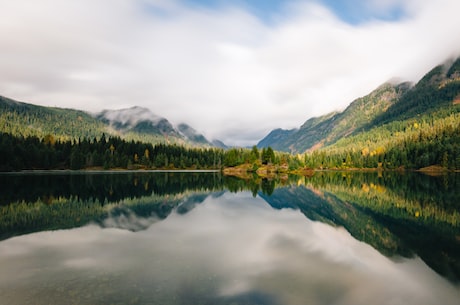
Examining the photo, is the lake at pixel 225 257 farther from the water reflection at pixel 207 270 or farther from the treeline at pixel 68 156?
the treeline at pixel 68 156

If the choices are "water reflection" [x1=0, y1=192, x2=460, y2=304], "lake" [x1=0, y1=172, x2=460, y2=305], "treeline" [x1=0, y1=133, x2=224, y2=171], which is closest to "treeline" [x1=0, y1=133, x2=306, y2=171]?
"treeline" [x1=0, y1=133, x2=224, y2=171]

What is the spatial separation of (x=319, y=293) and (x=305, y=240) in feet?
36.0

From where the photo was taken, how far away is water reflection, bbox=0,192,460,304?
41.1 ft

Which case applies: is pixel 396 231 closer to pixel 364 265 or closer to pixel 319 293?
pixel 364 265

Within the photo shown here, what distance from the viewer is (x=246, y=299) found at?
12359mm

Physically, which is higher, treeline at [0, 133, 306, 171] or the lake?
treeline at [0, 133, 306, 171]

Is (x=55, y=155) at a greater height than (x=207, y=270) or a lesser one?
greater

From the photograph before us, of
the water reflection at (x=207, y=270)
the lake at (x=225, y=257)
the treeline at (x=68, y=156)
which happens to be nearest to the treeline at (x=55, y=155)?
the treeline at (x=68, y=156)

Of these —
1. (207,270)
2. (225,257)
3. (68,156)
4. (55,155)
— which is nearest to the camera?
(207,270)

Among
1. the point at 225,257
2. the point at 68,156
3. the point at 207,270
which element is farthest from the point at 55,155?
the point at 207,270

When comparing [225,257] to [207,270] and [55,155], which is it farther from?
[55,155]

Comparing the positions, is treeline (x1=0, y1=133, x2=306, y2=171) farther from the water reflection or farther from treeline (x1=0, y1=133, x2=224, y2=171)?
the water reflection

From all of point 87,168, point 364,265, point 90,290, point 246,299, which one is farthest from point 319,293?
point 87,168

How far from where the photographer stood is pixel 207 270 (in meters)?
15.8
